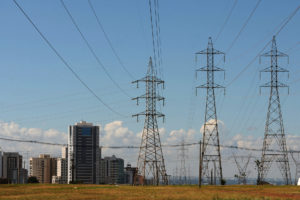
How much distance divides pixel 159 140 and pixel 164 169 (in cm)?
675

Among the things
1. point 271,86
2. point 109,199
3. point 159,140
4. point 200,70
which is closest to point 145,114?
point 159,140

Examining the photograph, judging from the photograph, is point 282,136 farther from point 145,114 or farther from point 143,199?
point 143,199

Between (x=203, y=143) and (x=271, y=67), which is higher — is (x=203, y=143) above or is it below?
below

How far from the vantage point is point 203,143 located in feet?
323

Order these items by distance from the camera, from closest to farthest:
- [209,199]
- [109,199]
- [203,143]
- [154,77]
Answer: [209,199] < [109,199] < [203,143] < [154,77]

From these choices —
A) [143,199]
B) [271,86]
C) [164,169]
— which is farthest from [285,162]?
[143,199]

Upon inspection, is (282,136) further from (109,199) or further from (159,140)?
(109,199)

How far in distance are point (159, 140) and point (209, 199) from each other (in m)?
55.1

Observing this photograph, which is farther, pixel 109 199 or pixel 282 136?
pixel 282 136

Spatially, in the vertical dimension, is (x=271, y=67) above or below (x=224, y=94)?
above

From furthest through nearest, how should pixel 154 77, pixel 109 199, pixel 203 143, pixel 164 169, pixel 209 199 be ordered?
pixel 154 77
pixel 164 169
pixel 203 143
pixel 109 199
pixel 209 199

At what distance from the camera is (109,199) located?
51531 mm

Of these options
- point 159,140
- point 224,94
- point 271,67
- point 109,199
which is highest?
point 271,67

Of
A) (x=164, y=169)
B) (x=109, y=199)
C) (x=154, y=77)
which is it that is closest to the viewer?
(x=109, y=199)
